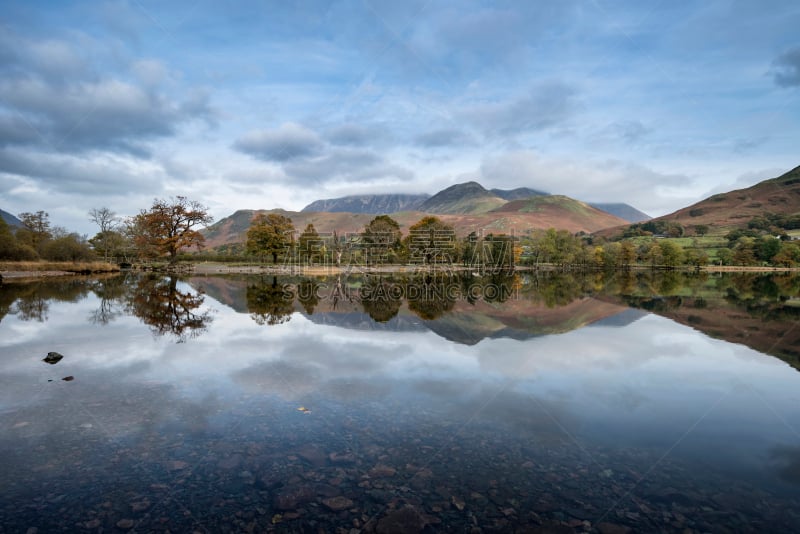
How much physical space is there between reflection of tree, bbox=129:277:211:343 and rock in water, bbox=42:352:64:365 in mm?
3676

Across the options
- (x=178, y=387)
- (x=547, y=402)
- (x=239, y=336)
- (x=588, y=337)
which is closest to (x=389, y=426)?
(x=547, y=402)

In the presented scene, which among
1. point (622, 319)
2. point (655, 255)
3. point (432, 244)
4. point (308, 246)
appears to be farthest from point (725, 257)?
point (622, 319)

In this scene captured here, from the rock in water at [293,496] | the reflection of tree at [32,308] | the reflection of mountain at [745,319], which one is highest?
the reflection of tree at [32,308]

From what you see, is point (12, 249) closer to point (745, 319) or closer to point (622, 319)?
point (622, 319)

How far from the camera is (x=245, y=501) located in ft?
19.1

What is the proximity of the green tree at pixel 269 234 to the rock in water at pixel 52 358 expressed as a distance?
211 feet

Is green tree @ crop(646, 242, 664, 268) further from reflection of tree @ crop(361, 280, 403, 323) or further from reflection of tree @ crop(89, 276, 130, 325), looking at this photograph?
reflection of tree @ crop(89, 276, 130, 325)

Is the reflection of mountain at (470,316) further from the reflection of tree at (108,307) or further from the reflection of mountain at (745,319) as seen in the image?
the reflection of tree at (108,307)

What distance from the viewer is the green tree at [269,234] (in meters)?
75.9

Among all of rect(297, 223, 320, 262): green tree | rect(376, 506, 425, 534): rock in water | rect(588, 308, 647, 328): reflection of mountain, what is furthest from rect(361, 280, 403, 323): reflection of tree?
rect(297, 223, 320, 262): green tree

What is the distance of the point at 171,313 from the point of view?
2270 centimetres

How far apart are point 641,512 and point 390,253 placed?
88152 millimetres

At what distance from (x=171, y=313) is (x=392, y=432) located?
19.1 metres

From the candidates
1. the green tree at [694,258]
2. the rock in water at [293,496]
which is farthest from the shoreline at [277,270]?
the rock in water at [293,496]
